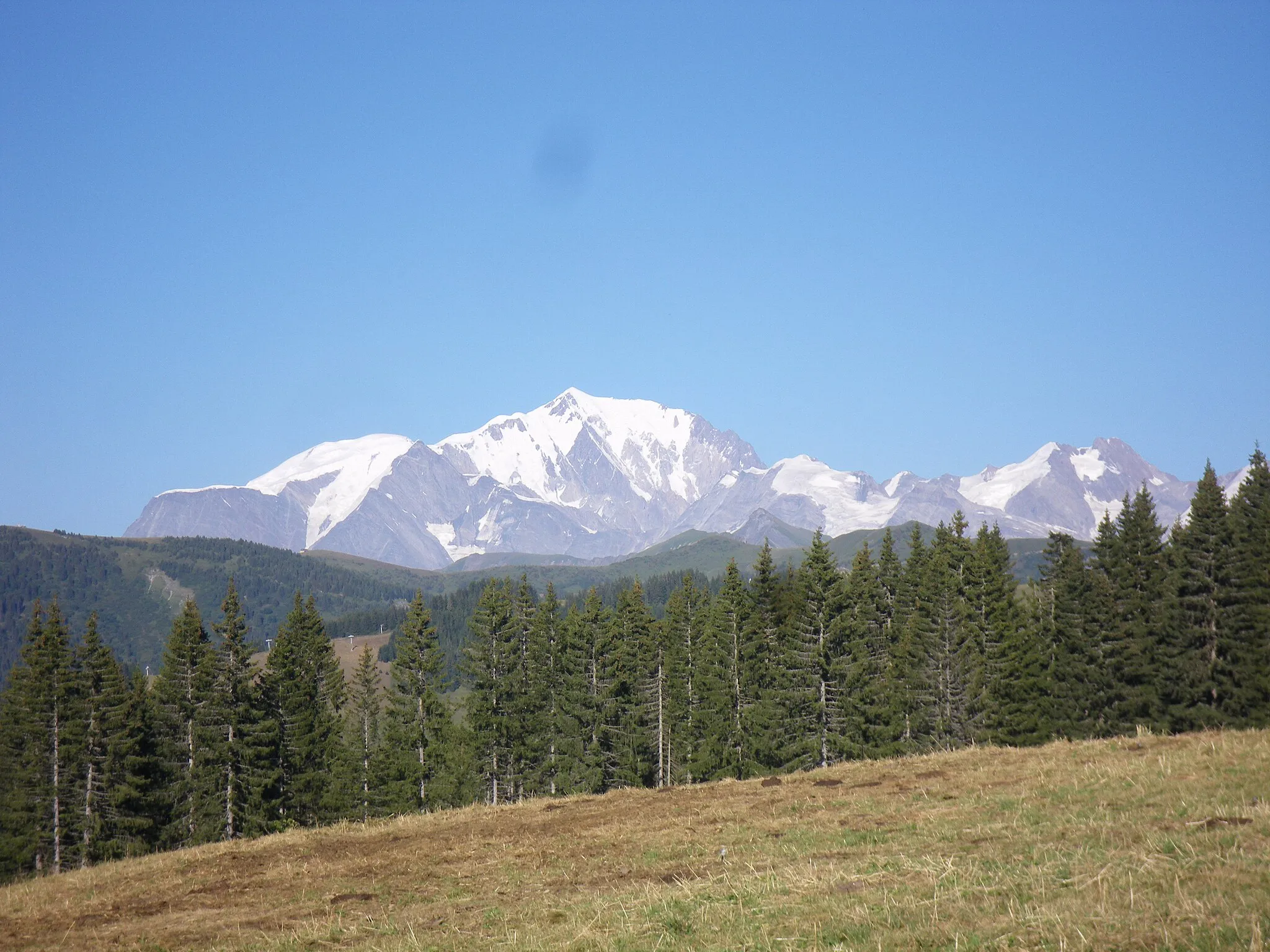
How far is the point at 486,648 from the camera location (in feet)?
208

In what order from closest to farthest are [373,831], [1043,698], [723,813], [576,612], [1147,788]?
1. [1147,788]
2. [723,813]
3. [373,831]
4. [1043,698]
5. [576,612]

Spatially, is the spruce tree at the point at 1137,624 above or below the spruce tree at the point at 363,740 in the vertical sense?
above

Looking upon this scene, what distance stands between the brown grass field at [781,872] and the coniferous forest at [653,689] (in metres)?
28.3

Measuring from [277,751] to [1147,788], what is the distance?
48481 millimetres

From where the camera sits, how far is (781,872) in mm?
15398

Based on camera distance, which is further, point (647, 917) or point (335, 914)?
point (335, 914)

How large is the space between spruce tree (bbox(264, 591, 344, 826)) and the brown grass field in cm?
2913

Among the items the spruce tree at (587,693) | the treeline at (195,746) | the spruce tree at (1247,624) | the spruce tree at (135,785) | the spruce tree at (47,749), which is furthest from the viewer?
the spruce tree at (587,693)

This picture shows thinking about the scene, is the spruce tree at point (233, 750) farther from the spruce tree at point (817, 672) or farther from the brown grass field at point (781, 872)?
the spruce tree at point (817, 672)

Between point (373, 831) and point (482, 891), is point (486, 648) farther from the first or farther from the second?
point (482, 891)

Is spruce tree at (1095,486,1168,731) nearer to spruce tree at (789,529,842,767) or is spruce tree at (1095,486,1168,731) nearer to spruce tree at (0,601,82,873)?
spruce tree at (789,529,842,767)

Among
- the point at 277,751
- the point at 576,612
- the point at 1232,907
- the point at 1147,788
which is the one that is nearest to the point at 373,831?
the point at 1147,788

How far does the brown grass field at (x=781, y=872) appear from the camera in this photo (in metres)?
11.4

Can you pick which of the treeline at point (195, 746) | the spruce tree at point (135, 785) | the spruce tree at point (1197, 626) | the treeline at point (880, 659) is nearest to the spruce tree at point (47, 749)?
the treeline at point (195, 746)
